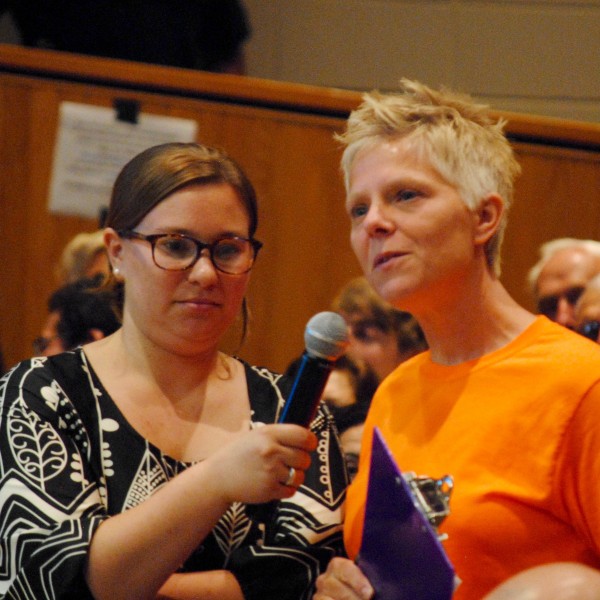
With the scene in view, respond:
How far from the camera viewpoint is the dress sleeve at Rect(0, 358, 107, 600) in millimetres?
1572

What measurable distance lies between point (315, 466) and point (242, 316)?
0.42 meters

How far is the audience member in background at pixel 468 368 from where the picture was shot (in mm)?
1497

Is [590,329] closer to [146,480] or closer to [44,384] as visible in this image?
[146,480]

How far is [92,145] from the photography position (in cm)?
399

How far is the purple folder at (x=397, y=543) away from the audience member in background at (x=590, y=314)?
104 centimetres

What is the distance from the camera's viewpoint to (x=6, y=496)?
163 cm

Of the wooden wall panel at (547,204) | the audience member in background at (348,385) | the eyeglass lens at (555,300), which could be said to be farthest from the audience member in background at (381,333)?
the wooden wall panel at (547,204)

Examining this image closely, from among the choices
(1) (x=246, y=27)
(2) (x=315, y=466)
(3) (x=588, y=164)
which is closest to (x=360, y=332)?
(3) (x=588, y=164)

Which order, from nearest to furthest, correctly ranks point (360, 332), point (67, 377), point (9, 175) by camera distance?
point (67, 377)
point (360, 332)
point (9, 175)

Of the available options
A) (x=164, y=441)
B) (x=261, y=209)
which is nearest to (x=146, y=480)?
(x=164, y=441)

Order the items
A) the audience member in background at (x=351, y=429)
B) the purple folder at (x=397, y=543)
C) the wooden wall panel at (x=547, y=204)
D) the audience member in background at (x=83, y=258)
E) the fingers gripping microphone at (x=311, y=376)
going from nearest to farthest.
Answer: the purple folder at (x=397, y=543) → the fingers gripping microphone at (x=311, y=376) → the audience member in background at (x=351, y=429) → the audience member in background at (x=83, y=258) → the wooden wall panel at (x=547, y=204)

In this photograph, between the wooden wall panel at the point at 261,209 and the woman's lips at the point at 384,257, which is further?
the wooden wall panel at the point at 261,209

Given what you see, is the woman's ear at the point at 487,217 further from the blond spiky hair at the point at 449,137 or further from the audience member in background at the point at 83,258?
the audience member in background at the point at 83,258

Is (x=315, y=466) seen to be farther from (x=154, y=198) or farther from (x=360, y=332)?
(x=360, y=332)
